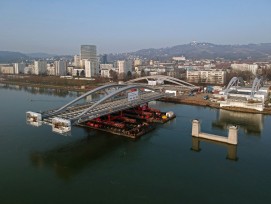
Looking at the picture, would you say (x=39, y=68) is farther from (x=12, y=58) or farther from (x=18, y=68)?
(x=12, y=58)

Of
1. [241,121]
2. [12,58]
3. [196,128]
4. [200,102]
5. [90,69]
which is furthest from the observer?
[12,58]

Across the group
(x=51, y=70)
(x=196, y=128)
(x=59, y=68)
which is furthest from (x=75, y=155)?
(x=51, y=70)

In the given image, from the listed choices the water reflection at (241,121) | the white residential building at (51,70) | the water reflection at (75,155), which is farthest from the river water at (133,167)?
the white residential building at (51,70)

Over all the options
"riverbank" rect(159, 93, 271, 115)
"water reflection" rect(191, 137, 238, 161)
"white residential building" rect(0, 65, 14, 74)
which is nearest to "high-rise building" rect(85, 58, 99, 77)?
"white residential building" rect(0, 65, 14, 74)

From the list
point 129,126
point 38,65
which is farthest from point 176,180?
point 38,65

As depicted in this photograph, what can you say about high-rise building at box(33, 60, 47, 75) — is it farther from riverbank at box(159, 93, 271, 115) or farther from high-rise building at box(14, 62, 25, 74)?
riverbank at box(159, 93, 271, 115)

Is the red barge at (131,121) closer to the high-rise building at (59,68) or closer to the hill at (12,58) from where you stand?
the high-rise building at (59,68)

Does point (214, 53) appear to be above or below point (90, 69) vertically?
above
